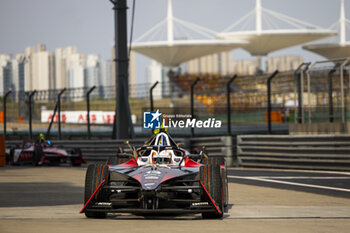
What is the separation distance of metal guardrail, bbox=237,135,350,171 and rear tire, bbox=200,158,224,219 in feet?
31.8

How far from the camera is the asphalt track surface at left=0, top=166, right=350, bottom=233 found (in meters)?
8.19

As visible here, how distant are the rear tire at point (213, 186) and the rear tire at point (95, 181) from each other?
1205 millimetres

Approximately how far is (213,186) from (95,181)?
1.43 meters

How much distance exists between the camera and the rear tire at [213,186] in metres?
9.03

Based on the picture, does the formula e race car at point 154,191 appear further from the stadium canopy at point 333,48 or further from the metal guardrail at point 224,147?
the stadium canopy at point 333,48

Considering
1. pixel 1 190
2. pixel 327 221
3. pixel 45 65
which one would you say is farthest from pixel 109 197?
pixel 45 65

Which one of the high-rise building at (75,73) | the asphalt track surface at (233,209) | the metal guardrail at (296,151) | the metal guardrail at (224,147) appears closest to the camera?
the asphalt track surface at (233,209)

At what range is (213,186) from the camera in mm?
9102

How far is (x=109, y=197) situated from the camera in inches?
364

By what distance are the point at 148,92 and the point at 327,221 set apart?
52.8 ft

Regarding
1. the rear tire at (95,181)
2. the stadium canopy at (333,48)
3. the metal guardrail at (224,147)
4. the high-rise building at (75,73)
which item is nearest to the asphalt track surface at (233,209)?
the rear tire at (95,181)

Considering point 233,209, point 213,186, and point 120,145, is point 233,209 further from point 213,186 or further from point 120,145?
point 120,145

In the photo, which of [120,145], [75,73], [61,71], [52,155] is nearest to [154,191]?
[120,145]

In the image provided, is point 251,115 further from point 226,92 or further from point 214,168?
point 214,168
